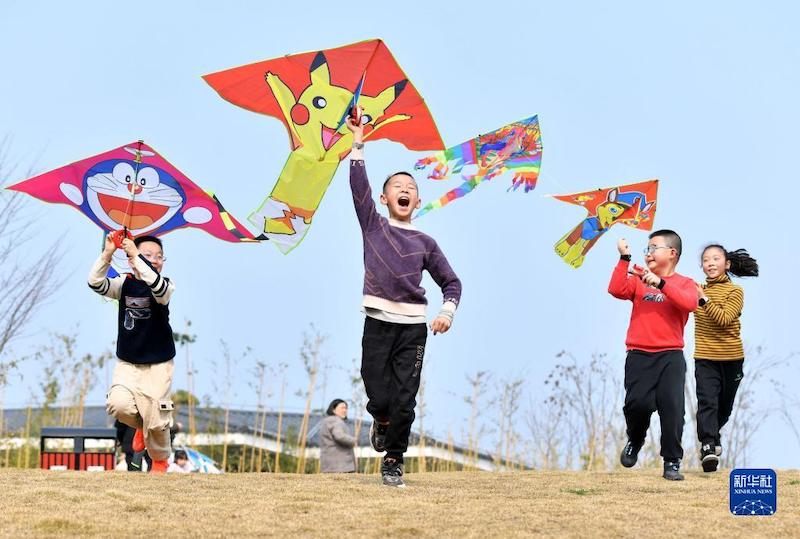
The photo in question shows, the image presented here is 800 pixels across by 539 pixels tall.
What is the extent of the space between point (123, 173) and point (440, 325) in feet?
9.42

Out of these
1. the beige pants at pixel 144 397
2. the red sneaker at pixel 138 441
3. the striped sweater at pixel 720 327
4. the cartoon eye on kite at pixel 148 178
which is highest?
the cartoon eye on kite at pixel 148 178

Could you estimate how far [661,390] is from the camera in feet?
22.9

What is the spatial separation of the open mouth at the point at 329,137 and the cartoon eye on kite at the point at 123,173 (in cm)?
154

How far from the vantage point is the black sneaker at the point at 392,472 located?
20.6 feet

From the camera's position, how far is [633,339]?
7105 millimetres

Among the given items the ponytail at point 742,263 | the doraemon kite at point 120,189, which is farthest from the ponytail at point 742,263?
the doraemon kite at point 120,189

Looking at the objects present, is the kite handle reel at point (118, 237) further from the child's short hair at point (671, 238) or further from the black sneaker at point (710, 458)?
the black sneaker at point (710, 458)

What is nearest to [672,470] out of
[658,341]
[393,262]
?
[658,341]

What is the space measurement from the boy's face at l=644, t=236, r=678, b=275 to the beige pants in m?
3.25

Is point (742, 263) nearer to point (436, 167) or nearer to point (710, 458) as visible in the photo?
point (710, 458)

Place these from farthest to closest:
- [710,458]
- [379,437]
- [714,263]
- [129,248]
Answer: [714,263]
[710,458]
[129,248]
[379,437]

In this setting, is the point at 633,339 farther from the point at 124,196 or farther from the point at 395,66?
the point at 124,196

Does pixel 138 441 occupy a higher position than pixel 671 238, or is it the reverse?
pixel 671 238

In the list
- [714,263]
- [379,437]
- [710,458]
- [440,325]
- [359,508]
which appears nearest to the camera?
[359,508]
